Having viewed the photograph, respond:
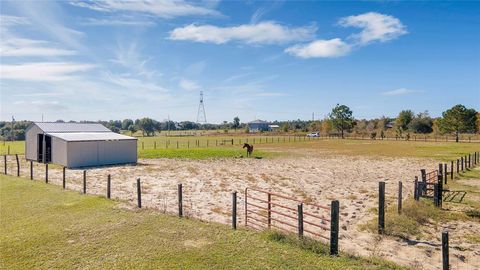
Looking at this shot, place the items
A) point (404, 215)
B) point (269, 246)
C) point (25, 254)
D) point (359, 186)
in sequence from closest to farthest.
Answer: point (25, 254) → point (269, 246) → point (404, 215) → point (359, 186)

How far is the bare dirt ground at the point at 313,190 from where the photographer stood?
30.6 ft

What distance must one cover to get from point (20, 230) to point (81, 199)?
158 inches

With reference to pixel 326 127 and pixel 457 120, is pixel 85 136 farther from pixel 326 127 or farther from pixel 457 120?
pixel 326 127

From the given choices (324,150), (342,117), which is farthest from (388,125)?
(324,150)

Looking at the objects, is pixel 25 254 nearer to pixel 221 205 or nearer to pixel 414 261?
pixel 221 205

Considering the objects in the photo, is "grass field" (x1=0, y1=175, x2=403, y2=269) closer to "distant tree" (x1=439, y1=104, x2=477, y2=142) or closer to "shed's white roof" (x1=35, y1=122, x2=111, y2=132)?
"shed's white roof" (x1=35, y1=122, x2=111, y2=132)

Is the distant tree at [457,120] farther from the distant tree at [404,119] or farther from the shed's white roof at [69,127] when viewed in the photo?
the shed's white roof at [69,127]

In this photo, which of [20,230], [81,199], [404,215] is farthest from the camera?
[81,199]

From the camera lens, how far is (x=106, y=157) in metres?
29.7

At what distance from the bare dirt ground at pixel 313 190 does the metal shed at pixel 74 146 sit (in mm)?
1939

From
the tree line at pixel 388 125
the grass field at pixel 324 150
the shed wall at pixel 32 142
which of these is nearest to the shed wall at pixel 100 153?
the shed wall at pixel 32 142

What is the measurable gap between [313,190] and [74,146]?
19648 mm

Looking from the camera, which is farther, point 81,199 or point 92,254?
point 81,199

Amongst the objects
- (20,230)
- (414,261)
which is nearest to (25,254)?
(20,230)
